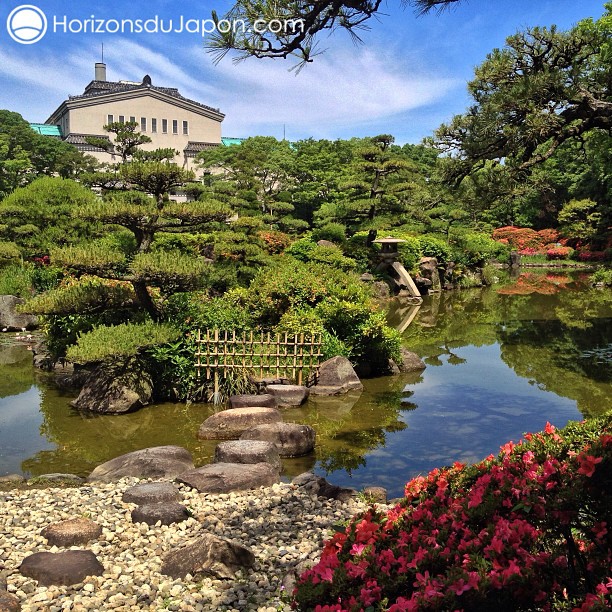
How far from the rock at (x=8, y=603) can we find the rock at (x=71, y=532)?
0.93m

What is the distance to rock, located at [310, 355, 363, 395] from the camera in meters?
10.5

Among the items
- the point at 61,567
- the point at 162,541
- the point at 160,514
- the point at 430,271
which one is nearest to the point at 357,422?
the point at 160,514

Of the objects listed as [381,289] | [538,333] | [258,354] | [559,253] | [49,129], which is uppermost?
[49,129]

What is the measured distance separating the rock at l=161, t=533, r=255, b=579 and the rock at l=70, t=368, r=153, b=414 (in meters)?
5.14

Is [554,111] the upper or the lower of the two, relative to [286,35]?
upper

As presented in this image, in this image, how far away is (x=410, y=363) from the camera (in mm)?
12414

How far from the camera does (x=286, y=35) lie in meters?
5.32

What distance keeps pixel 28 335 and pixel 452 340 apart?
36.6ft

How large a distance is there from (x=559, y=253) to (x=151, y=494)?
40.6 m

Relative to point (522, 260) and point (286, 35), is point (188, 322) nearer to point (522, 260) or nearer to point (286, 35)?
point (286, 35)

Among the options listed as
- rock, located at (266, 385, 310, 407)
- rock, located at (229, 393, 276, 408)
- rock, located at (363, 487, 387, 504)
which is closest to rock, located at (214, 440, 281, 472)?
rock, located at (363, 487, 387, 504)

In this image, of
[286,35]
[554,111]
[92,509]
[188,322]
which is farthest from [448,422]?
[554,111]

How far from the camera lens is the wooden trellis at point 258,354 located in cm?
983

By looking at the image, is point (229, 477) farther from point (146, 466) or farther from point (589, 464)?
point (589, 464)
